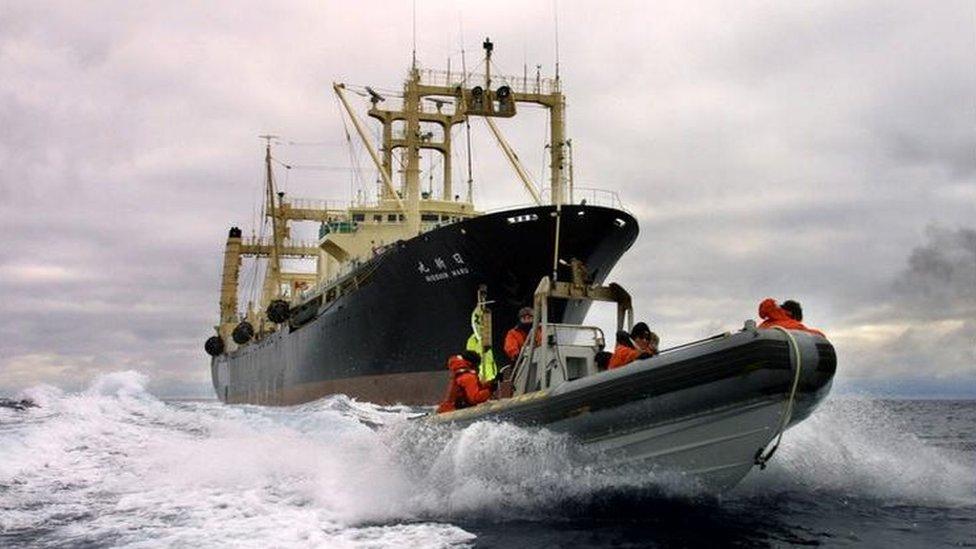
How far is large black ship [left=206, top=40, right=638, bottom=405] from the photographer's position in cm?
2667

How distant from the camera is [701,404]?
8859 millimetres

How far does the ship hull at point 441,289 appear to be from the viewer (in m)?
26.5

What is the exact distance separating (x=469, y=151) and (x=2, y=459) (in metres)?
28.8

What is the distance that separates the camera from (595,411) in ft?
30.7

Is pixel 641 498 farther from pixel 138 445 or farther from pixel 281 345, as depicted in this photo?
pixel 281 345

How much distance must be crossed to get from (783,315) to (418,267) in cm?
1986

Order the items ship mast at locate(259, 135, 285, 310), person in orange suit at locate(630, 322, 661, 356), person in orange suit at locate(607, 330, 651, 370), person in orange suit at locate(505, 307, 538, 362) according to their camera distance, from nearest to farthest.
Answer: person in orange suit at locate(607, 330, 651, 370) < person in orange suit at locate(630, 322, 661, 356) < person in orange suit at locate(505, 307, 538, 362) < ship mast at locate(259, 135, 285, 310)

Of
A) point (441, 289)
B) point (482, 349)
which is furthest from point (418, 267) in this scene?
point (482, 349)

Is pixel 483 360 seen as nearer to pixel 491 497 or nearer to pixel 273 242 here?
pixel 491 497

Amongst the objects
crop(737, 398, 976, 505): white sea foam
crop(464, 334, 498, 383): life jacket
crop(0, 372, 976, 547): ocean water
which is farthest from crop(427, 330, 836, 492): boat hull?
crop(464, 334, 498, 383): life jacket

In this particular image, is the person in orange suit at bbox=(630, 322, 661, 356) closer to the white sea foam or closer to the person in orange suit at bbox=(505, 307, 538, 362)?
the person in orange suit at bbox=(505, 307, 538, 362)

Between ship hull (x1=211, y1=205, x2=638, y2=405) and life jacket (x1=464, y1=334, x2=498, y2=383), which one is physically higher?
ship hull (x1=211, y1=205, x2=638, y2=405)

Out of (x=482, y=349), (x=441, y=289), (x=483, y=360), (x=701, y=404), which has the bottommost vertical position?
(x=701, y=404)

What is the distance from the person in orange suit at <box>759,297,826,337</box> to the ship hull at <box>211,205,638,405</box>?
15017mm
